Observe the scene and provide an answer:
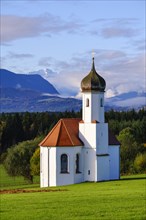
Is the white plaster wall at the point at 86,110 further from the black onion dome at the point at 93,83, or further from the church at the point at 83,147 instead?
the black onion dome at the point at 93,83

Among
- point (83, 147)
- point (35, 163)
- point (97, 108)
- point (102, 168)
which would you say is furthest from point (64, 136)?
point (35, 163)

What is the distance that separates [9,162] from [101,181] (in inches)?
880

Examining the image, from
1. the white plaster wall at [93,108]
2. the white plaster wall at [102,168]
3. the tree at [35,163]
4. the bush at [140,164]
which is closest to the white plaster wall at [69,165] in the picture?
the white plaster wall at [102,168]

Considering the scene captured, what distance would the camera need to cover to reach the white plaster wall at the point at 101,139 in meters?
58.7

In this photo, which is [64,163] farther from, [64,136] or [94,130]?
[94,130]

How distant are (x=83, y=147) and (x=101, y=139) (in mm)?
1944

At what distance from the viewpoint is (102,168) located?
59.1 meters

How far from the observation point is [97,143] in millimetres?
58625

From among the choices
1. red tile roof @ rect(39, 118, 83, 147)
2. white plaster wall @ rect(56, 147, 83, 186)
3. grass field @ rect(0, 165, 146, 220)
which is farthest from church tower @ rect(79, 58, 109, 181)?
grass field @ rect(0, 165, 146, 220)

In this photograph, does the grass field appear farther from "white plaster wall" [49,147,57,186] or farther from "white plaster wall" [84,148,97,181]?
"white plaster wall" [84,148,97,181]

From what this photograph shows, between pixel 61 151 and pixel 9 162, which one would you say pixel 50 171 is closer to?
pixel 61 151

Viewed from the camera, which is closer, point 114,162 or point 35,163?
point 114,162

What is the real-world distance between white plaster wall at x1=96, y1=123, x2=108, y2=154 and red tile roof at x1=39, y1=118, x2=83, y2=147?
1.77 metres

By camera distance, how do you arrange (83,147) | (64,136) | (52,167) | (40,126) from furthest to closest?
(40,126), (83,147), (64,136), (52,167)
